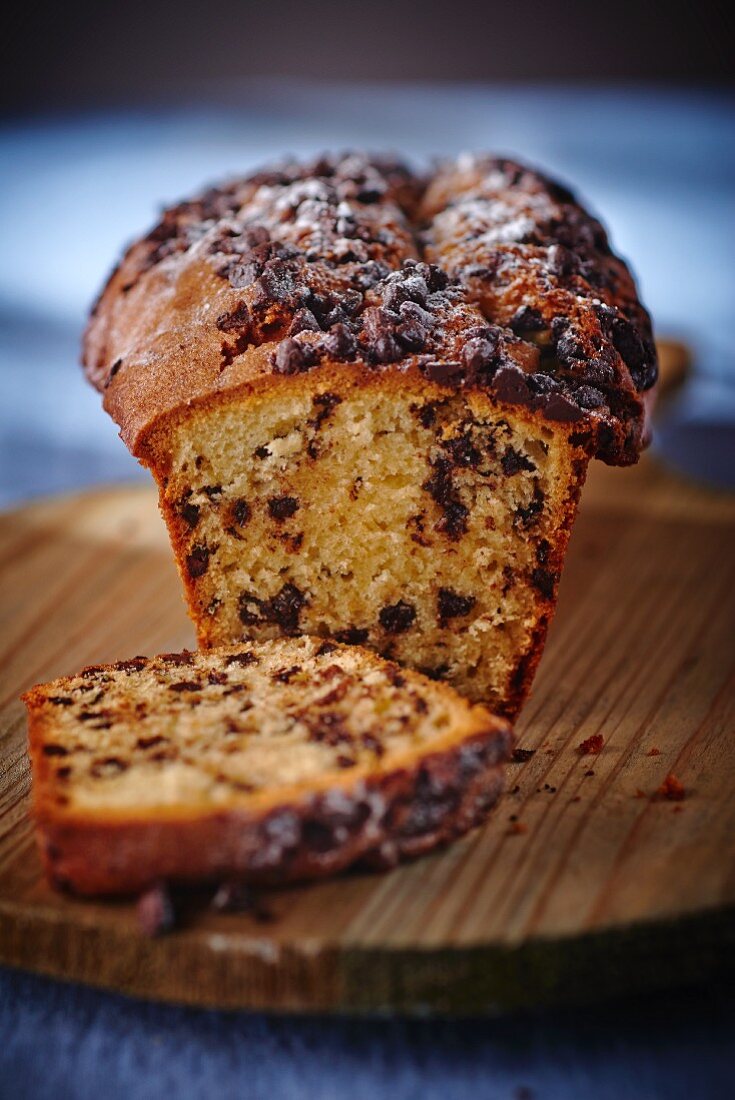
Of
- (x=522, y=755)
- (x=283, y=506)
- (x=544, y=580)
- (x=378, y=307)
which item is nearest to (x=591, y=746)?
(x=522, y=755)

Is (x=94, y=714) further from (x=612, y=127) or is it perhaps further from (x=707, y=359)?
(x=612, y=127)

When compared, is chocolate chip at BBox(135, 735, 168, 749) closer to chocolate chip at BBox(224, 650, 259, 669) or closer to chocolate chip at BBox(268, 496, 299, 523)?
chocolate chip at BBox(224, 650, 259, 669)

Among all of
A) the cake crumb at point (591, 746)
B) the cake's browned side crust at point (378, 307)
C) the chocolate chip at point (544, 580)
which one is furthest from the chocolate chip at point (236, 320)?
the cake crumb at point (591, 746)

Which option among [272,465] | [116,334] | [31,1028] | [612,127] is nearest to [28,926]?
[31,1028]

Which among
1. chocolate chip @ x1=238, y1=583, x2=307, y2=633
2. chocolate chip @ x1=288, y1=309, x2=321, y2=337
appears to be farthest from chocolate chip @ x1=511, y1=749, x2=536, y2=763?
chocolate chip @ x1=288, y1=309, x2=321, y2=337

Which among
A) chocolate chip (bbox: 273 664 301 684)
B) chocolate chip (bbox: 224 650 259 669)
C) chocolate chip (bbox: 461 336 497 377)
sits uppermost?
chocolate chip (bbox: 461 336 497 377)

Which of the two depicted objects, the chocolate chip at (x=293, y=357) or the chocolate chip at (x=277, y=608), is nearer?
the chocolate chip at (x=293, y=357)

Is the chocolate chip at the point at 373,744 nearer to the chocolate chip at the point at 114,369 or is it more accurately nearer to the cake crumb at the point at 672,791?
the cake crumb at the point at 672,791
